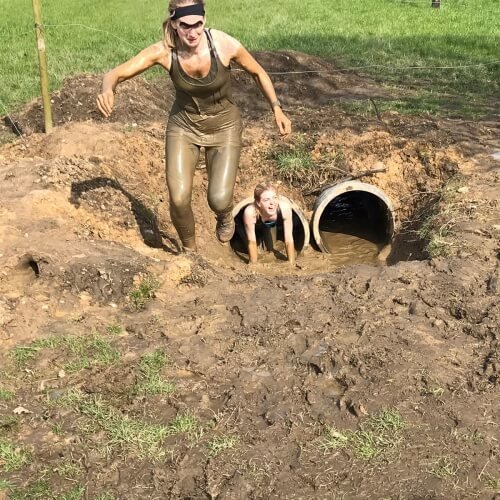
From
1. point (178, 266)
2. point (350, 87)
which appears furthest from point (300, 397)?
point (350, 87)

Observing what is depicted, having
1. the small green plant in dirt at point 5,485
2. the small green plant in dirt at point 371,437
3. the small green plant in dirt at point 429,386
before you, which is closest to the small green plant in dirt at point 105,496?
the small green plant in dirt at point 5,485

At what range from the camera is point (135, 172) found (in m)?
7.46

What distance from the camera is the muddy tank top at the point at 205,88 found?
498 cm

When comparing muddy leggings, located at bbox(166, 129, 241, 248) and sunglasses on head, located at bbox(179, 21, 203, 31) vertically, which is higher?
sunglasses on head, located at bbox(179, 21, 203, 31)

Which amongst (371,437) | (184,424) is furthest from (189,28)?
(371,437)

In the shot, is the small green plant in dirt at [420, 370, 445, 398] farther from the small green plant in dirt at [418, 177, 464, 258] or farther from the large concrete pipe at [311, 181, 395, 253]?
the large concrete pipe at [311, 181, 395, 253]

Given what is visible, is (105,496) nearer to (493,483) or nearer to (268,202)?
(493,483)

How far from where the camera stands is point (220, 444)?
3.52 m

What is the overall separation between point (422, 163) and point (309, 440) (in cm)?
507

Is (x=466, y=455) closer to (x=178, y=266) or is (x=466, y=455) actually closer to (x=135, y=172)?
(x=178, y=266)

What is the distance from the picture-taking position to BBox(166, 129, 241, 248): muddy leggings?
215 inches

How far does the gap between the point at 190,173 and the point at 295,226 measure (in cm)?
304

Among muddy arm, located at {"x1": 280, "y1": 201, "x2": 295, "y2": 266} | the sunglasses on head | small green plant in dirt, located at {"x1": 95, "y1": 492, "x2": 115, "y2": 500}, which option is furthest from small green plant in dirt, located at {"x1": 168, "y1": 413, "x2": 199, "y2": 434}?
muddy arm, located at {"x1": 280, "y1": 201, "x2": 295, "y2": 266}

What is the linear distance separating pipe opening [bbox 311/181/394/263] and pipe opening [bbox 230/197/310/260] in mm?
160
